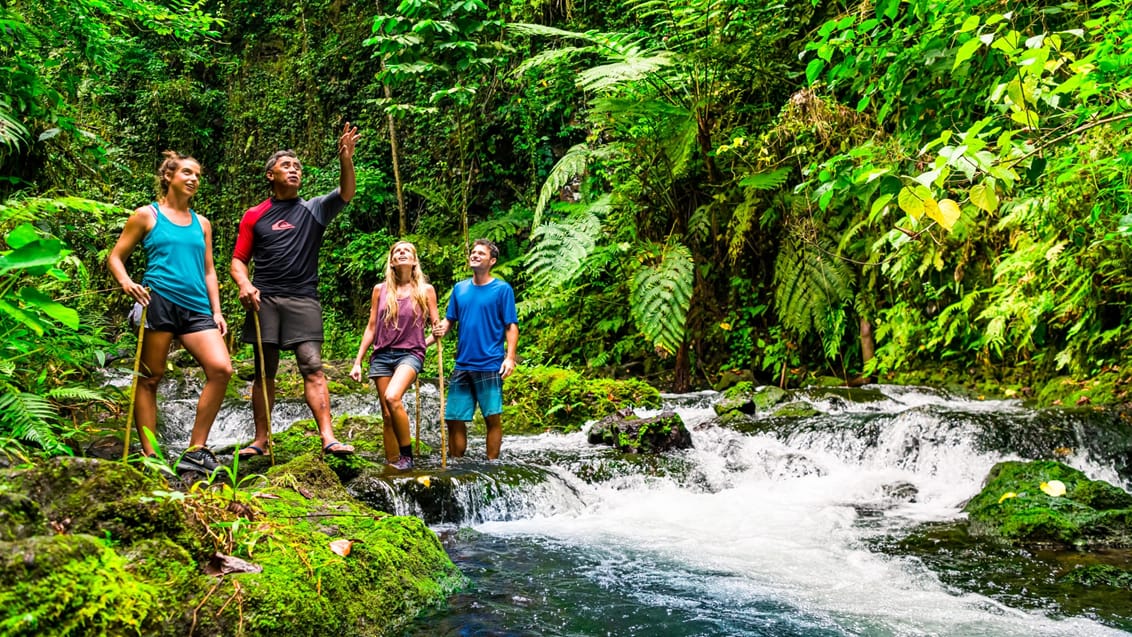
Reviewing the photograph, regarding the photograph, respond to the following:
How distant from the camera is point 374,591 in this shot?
2.85 metres

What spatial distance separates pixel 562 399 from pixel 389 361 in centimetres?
372

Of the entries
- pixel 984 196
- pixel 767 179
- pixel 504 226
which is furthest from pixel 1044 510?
pixel 504 226

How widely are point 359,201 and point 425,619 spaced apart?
14741 millimetres

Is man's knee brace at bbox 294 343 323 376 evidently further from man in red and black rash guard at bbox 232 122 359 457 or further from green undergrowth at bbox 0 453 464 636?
green undergrowth at bbox 0 453 464 636

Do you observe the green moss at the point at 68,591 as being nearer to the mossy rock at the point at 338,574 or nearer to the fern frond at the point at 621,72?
the mossy rock at the point at 338,574

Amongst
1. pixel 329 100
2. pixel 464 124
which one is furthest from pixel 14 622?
pixel 329 100

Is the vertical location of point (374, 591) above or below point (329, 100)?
below

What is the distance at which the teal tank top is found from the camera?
4.14 m

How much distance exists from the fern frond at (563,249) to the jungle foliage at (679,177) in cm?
5

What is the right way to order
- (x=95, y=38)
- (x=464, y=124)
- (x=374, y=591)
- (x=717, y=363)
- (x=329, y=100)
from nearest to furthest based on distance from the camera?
(x=374, y=591) → (x=95, y=38) → (x=717, y=363) → (x=464, y=124) → (x=329, y=100)

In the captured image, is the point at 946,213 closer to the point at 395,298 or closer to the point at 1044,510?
the point at 1044,510

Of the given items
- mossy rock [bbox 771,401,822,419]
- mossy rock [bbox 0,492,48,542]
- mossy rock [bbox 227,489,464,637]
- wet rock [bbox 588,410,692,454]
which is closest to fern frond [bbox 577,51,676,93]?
mossy rock [bbox 771,401,822,419]

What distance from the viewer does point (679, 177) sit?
10.7m

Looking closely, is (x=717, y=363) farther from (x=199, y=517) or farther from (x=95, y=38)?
(x=199, y=517)
